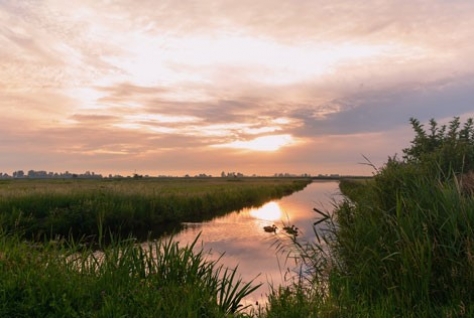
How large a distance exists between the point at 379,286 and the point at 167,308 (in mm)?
3667

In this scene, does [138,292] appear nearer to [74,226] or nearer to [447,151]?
[447,151]

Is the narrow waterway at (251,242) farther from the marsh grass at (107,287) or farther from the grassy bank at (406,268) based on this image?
the grassy bank at (406,268)

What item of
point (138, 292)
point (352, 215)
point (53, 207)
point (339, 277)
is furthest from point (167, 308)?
point (53, 207)

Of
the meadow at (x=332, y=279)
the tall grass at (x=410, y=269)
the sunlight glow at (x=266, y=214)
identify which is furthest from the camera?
the sunlight glow at (x=266, y=214)

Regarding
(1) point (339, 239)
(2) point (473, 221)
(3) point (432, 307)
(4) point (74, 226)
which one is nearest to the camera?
(3) point (432, 307)

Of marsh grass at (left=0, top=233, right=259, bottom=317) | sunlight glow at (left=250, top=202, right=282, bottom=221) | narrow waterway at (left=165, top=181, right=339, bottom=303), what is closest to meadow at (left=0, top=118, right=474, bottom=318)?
marsh grass at (left=0, top=233, right=259, bottom=317)

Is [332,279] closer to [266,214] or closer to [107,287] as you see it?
[107,287]

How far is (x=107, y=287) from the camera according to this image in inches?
247

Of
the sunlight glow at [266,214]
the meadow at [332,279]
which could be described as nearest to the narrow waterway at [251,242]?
the sunlight glow at [266,214]

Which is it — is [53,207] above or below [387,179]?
below

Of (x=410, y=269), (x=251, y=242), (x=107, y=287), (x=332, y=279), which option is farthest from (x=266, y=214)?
(x=107, y=287)

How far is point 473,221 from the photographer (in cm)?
673

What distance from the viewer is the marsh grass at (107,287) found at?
5602 millimetres

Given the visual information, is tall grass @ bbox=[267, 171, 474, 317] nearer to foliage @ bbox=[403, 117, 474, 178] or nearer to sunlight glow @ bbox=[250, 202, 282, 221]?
foliage @ bbox=[403, 117, 474, 178]
